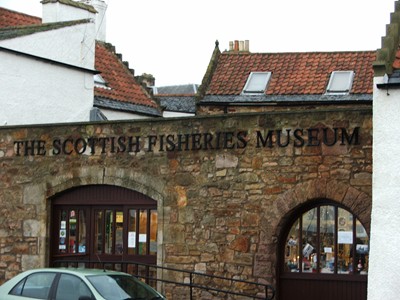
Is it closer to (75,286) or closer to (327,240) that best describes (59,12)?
(327,240)

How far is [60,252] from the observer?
2183 cm

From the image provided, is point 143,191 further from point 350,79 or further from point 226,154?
point 350,79

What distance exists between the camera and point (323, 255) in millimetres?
18594

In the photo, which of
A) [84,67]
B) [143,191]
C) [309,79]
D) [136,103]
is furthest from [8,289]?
[309,79]

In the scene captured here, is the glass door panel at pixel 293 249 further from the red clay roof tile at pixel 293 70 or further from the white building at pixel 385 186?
the red clay roof tile at pixel 293 70

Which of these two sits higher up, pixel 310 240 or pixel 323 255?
pixel 310 240

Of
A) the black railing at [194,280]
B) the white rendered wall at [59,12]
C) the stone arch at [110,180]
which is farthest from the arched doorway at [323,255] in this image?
the white rendered wall at [59,12]

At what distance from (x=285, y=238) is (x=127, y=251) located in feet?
12.8

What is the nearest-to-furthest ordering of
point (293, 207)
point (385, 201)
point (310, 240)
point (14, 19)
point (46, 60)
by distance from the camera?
1. point (385, 201)
2. point (293, 207)
3. point (310, 240)
4. point (46, 60)
5. point (14, 19)

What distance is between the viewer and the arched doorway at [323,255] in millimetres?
18188

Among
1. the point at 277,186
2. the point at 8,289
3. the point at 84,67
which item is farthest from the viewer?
the point at 84,67

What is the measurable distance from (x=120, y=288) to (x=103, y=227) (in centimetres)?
565

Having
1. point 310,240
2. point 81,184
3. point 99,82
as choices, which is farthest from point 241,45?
point 310,240

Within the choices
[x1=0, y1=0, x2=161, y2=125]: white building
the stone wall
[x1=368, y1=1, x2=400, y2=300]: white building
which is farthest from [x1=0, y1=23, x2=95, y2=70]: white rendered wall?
[x1=368, y1=1, x2=400, y2=300]: white building
